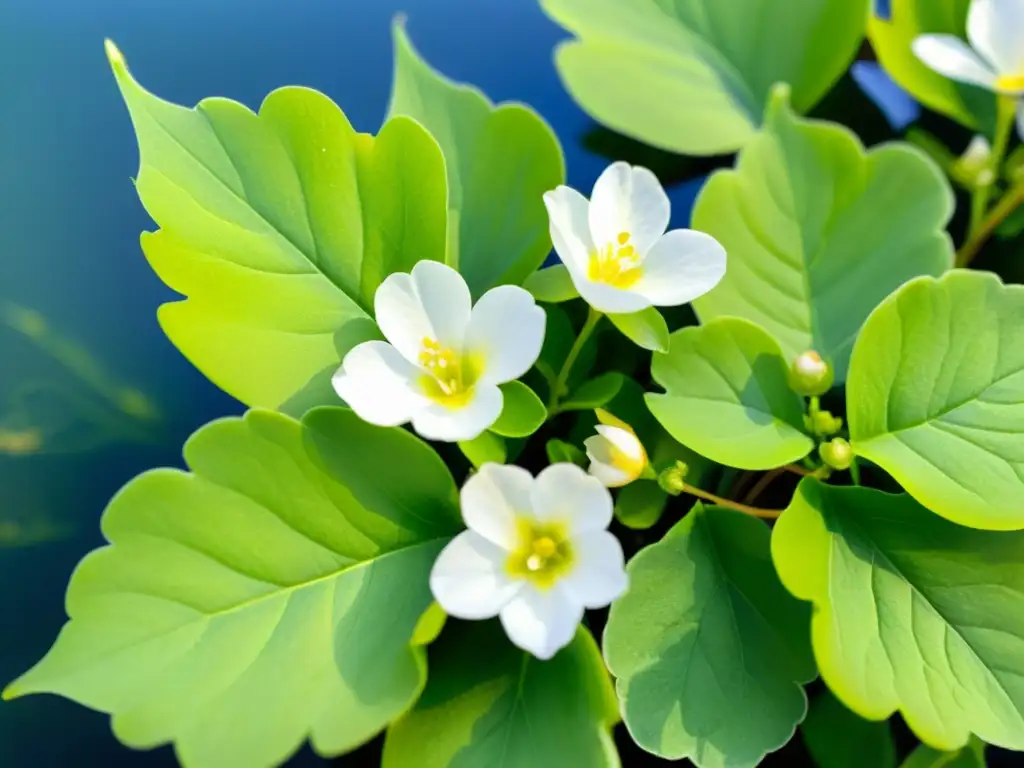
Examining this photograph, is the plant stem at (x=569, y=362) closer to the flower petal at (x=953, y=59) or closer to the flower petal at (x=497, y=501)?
the flower petal at (x=497, y=501)

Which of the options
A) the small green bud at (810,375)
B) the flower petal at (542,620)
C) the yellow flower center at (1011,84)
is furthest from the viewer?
the yellow flower center at (1011,84)

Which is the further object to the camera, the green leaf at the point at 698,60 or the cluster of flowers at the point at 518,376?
the green leaf at the point at 698,60

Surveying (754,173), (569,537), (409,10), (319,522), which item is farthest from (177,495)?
(409,10)

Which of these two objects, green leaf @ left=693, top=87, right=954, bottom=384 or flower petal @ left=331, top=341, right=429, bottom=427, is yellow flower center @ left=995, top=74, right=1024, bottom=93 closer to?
green leaf @ left=693, top=87, right=954, bottom=384

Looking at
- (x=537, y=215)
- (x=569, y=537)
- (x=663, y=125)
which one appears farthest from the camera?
(x=663, y=125)

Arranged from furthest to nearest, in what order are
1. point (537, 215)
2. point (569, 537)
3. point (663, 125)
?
point (663, 125) → point (537, 215) → point (569, 537)

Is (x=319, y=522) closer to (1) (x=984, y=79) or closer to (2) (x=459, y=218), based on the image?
(2) (x=459, y=218)

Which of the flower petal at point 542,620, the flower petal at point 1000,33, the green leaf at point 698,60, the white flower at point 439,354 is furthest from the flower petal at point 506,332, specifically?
the flower petal at point 1000,33

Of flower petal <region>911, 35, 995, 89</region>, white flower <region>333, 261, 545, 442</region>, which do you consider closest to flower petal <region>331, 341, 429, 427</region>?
white flower <region>333, 261, 545, 442</region>

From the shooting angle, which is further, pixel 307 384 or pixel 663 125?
pixel 663 125
